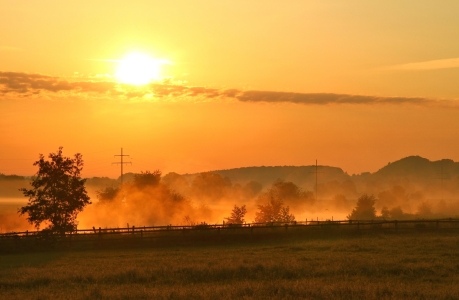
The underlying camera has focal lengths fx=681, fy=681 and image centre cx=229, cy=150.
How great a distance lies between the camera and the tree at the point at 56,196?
2517 inches

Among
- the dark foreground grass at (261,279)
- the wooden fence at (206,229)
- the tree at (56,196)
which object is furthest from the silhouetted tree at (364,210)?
the dark foreground grass at (261,279)

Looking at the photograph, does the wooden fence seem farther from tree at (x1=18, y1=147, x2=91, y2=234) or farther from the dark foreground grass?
the dark foreground grass

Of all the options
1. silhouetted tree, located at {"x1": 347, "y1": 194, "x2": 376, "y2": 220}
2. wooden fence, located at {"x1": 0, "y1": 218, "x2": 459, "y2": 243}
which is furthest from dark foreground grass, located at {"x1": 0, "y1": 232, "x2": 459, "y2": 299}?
silhouetted tree, located at {"x1": 347, "y1": 194, "x2": 376, "y2": 220}

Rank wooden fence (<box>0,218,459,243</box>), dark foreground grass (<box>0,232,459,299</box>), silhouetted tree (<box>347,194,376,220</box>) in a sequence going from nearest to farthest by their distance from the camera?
dark foreground grass (<box>0,232,459,299</box>)
wooden fence (<box>0,218,459,243</box>)
silhouetted tree (<box>347,194,376,220</box>)

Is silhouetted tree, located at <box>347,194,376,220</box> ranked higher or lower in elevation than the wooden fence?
higher

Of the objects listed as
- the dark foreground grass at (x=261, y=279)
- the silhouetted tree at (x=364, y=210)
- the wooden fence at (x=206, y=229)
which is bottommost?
the dark foreground grass at (x=261, y=279)

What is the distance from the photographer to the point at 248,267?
33750 millimetres

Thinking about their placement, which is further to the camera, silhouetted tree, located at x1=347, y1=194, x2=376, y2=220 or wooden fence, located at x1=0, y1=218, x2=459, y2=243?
silhouetted tree, located at x1=347, y1=194, x2=376, y2=220

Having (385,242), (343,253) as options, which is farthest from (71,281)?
(385,242)

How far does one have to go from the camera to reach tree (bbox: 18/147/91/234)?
6394cm

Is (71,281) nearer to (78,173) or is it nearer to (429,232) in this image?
(78,173)

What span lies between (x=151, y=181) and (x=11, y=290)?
368 ft

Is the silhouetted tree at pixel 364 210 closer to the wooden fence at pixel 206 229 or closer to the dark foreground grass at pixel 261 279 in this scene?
Answer: the wooden fence at pixel 206 229

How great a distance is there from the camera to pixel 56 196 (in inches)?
2539
